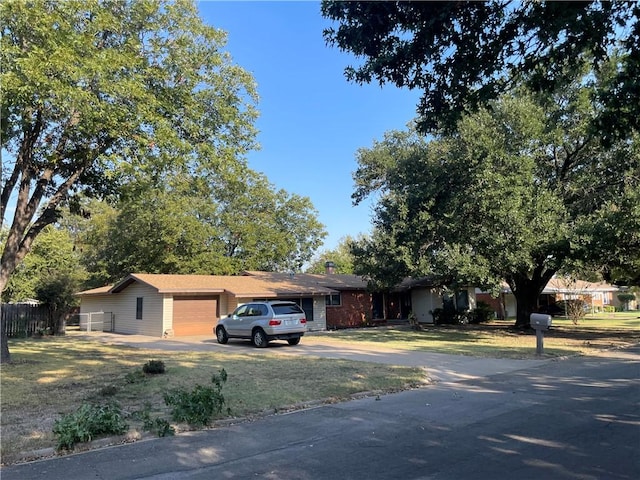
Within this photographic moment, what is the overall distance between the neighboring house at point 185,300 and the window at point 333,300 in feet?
1.90

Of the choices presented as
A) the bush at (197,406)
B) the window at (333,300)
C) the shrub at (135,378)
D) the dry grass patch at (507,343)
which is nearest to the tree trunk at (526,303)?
the dry grass patch at (507,343)

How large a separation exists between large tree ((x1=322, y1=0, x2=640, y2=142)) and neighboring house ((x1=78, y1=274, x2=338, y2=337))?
2079 centimetres

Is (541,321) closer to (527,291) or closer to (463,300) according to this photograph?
(527,291)

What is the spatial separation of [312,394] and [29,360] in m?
→ 10.4

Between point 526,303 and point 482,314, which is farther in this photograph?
point 482,314

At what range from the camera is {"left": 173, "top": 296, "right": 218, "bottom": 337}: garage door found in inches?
1061

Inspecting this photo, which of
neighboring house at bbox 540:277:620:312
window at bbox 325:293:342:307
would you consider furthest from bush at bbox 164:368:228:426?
neighboring house at bbox 540:277:620:312

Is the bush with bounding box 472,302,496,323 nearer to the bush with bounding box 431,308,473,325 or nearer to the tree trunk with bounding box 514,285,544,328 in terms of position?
the bush with bounding box 431,308,473,325

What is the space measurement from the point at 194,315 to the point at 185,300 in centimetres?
99

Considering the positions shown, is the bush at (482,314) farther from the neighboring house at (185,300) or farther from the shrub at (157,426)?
the shrub at (157,426)

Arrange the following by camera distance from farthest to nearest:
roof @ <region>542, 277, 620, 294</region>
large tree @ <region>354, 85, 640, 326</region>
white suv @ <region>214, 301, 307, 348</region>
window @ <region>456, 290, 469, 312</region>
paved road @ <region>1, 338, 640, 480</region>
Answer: roof @ <region>542, 277, 620, 294</region> → window @ <region>456, 290, 469, 312</region> → white suv @ <region>214, 301, 307, 348</region> → large tree @ <region>354, 85, 640, 326</region> → paved road @ <region>1, 338, 640, 480</region>

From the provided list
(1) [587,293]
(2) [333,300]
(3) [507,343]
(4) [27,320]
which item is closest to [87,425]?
(3) [507,343]

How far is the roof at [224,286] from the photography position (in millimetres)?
26984

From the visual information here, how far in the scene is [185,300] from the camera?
90.1 feet
